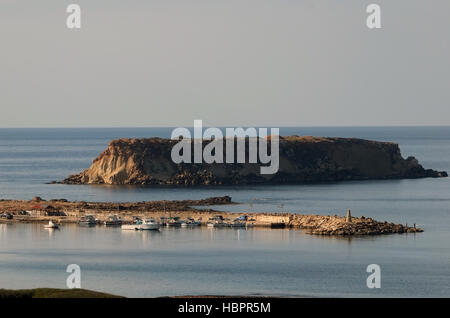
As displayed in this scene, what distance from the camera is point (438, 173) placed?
187 metres

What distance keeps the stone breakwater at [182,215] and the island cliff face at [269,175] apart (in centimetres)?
3720

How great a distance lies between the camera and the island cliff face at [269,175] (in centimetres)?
17112

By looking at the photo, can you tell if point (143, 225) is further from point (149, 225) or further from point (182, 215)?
point (182, 215)

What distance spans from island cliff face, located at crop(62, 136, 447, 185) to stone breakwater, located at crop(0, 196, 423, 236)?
37200 mm

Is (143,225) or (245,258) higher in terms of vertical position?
(143,225)

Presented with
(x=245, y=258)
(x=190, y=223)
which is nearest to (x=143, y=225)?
(x=190, y=223)

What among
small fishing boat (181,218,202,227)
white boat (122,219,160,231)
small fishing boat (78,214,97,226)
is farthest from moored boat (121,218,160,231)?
small fishing boat (78,214,97,226)

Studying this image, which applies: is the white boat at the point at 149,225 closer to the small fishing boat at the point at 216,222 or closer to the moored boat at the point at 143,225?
the moored boat at the point at 143,225

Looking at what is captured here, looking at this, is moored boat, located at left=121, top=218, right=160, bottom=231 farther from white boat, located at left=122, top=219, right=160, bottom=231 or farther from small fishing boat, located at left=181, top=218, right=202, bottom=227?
small fishing boat, located at left=181, top=218, right=202, bottom=227

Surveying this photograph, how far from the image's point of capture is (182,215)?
118500 mm

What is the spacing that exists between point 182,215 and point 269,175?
57.9 meters

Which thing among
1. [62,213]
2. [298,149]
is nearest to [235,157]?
[298,149]
